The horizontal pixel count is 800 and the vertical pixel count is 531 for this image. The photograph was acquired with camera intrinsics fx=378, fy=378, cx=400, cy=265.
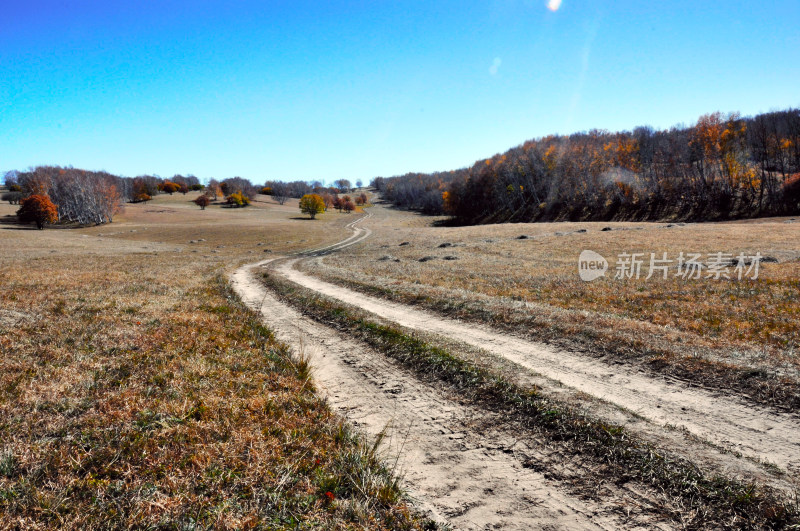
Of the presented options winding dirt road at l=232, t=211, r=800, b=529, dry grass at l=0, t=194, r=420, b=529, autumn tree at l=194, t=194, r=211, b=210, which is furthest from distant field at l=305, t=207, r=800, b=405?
autumn tree at l=194, t=194, r=211, b=210

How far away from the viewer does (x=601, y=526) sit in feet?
15.0

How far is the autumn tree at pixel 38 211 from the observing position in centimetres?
9019

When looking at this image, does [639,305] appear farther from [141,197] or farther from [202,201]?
[141,197]

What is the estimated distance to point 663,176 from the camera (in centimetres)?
8950

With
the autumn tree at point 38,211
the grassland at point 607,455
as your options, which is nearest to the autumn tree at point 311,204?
the autumn tree at point 38,211

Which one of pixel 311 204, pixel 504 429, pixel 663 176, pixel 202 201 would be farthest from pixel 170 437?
pixel 202 201

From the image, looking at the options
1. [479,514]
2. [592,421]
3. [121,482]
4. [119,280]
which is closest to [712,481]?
[592,421]

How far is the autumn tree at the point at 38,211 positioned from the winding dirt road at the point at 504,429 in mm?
116093

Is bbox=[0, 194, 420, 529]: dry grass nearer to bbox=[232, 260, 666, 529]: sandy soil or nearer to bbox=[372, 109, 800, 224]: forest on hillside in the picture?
bbox=[232, 260, 666, 529]: sandy soil

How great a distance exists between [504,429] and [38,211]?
122177 mm

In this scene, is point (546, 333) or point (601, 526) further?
point (546, 333)

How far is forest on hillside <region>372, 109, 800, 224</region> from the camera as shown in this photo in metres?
77.9

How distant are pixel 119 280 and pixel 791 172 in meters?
114

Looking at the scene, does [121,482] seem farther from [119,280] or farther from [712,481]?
[119,280]
